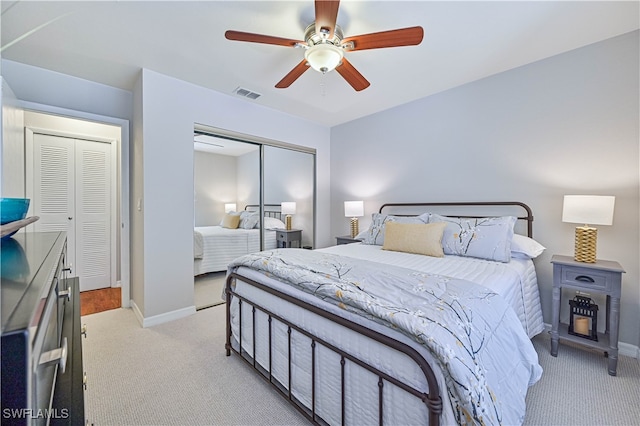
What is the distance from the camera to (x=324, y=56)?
1941 mm

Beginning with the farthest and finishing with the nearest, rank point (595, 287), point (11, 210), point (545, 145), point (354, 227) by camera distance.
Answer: point (354, 227) < point (545, 145) < point (595, 287) < point (11, 210)

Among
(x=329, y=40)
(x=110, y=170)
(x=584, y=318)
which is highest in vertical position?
(x=329, y=40)

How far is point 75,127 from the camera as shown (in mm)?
3646

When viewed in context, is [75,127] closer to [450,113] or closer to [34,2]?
[34,2]

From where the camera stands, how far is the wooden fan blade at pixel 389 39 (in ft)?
5.59

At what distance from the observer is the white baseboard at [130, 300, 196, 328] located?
2753 millimetres

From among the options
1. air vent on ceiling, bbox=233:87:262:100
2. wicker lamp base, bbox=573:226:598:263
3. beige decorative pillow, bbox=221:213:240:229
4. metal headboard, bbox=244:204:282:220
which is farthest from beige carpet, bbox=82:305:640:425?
air vent on ceiling, bbox=233:87:262:100

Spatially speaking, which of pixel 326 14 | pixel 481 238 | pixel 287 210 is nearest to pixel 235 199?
pixel 287 210

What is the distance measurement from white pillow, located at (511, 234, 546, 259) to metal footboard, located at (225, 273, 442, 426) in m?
1.95

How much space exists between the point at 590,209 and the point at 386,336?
2.12 metres

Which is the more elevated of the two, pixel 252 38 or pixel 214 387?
pixel 252 38

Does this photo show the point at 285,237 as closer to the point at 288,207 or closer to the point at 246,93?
the point at 288,207

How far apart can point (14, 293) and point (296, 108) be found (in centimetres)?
364

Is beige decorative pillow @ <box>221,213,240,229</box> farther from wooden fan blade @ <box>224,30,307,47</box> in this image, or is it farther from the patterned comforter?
wooden fan blade @ <box>224,30,307,47</box>
